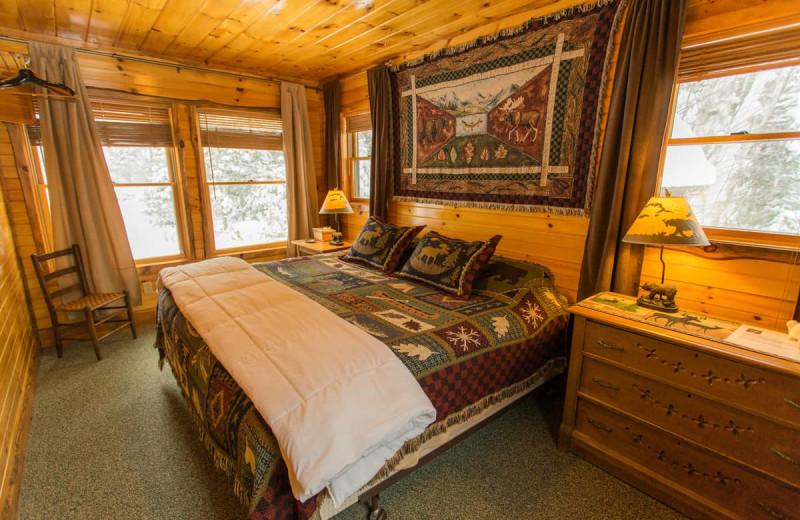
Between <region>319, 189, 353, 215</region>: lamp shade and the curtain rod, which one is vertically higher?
the curtain rod

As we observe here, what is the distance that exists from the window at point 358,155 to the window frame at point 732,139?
2.56 meters

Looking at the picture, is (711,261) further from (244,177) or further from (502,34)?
(244,177)

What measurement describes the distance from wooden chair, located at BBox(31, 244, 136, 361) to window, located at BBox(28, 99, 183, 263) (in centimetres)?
41

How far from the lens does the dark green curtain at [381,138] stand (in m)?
3.25

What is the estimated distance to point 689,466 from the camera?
→ 4.83 feet

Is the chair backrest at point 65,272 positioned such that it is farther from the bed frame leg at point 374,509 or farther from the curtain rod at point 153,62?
the bed frame leg at point 374,509

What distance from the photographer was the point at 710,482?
1.42 meters

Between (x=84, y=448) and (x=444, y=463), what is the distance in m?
1.82

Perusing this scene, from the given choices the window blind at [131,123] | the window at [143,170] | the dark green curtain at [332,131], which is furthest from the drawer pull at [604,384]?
the window blind at [131,123]

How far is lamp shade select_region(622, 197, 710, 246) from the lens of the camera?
1.52 meters

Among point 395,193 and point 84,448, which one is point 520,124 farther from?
point 84,448

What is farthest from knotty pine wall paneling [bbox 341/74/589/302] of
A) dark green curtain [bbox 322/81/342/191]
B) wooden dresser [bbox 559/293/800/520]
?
dark green curtain [bbox 322/81/342/191]

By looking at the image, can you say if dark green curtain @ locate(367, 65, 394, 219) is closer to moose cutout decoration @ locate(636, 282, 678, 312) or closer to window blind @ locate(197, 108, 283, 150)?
window blind @ locate(197, 108, 283, 150)

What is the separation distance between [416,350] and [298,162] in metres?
3.02
